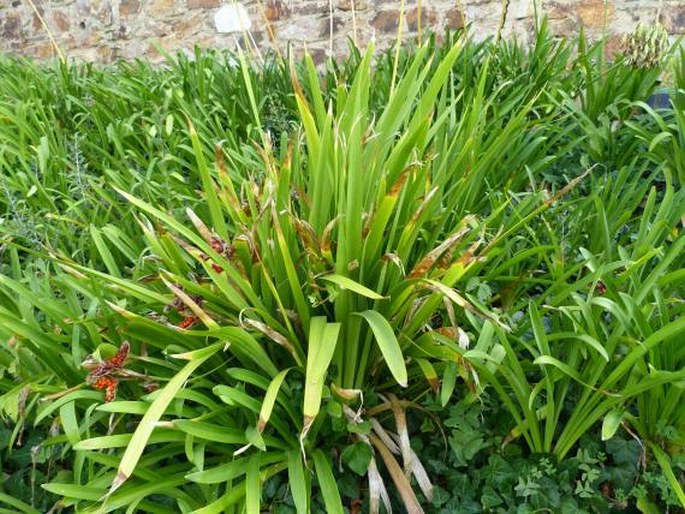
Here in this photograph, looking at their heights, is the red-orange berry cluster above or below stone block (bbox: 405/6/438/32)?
above

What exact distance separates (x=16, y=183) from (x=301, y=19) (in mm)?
3358

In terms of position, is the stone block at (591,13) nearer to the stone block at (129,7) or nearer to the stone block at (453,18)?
the stone block at (453,18)

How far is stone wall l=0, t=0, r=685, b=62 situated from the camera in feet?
14.9

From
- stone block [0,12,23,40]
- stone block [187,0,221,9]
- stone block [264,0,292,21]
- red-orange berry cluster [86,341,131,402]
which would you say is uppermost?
red-orange berry cluster [86,341,131,402]

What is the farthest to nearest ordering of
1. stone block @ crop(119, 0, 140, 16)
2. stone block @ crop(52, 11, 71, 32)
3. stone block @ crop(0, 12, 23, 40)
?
stone block @ crop(0, 12, 23, 40), stone block @ crop(52, 11, 71, 32), stone block @ crop(119, 0, 140, 16)

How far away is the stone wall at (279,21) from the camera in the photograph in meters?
4.53

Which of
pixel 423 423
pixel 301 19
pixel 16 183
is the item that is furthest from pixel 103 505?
pixel 301 19

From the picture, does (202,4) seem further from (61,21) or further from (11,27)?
(11,27)

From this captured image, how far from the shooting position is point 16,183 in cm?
253

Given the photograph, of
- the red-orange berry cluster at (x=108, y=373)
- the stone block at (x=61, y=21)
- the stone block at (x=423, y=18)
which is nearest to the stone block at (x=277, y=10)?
the stone block at (x=423, y=18)

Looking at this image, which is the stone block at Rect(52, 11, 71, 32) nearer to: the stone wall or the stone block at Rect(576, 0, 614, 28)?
the stone wall

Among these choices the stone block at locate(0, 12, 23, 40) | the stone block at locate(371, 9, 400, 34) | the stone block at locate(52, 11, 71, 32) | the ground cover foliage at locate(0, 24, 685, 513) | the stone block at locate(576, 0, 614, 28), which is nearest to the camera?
the ground cover foliage at locate(0, 24, 685, 513)

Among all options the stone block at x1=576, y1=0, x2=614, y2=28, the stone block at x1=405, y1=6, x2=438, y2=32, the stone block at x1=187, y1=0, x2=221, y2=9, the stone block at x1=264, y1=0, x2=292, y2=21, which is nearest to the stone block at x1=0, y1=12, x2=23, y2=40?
the stone block at x1=187, y1=0, x2=221, y2=9

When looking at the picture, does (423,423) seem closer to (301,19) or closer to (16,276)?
(16,276)
